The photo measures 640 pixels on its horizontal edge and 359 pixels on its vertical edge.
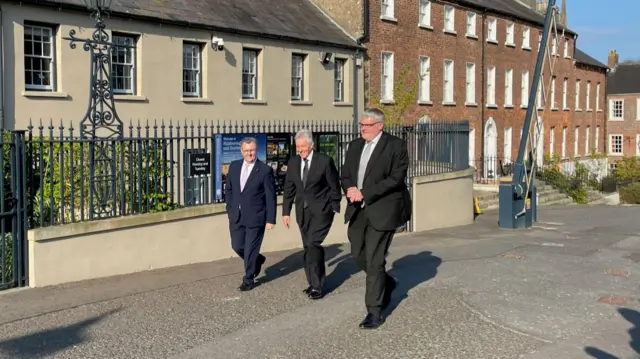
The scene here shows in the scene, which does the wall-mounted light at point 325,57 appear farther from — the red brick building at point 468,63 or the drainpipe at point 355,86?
the red brick building at point 468,63

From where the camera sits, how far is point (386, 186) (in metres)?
6.10

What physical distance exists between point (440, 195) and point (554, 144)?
101 feet

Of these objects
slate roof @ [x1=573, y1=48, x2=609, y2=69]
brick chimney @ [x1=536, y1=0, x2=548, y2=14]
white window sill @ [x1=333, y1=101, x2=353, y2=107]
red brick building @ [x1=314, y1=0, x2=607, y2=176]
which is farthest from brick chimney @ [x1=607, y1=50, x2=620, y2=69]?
white window sill @ [x1=333, y1=101, x2=353, y2=107]

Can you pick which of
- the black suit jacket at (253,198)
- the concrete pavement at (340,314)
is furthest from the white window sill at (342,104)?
the black suit jacket at (253,198)

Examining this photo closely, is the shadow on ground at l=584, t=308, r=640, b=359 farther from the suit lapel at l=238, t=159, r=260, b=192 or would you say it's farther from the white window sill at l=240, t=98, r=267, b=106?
the white window sill at l=240, t=98, r=267, b=106

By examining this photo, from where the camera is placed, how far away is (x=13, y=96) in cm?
1572

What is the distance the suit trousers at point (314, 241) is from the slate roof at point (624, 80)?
6154 centimetres

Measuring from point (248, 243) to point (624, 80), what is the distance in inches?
2511

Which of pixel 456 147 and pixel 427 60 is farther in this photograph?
pixel 427 60

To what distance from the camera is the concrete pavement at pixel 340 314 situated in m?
5.65

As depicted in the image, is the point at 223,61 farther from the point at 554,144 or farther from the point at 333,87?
the point at 554,144

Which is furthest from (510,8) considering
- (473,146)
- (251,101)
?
(251,101)

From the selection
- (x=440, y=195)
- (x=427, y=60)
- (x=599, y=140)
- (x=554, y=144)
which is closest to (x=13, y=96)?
(x=440, y=195)

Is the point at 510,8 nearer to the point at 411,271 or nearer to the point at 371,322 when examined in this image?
the point at 411,271
